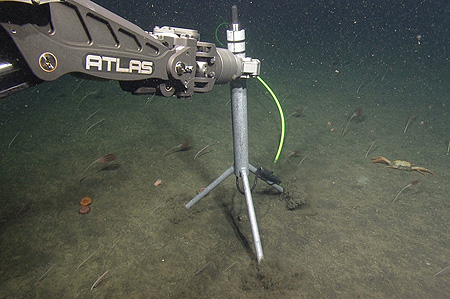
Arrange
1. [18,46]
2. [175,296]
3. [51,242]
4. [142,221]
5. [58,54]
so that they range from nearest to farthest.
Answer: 1. [18,46]
2. [58,54]
3. [175,296]
4. [51,242]
5. [142,221]

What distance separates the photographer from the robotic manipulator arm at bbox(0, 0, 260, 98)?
1.09m

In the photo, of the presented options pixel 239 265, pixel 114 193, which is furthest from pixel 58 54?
pixel 114 193

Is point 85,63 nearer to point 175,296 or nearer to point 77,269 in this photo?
point 175,296

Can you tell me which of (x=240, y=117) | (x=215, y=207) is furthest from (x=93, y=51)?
(x=215, y=207)

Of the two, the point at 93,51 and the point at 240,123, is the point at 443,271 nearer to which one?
the point at 240,123

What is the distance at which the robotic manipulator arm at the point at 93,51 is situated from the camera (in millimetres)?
1094

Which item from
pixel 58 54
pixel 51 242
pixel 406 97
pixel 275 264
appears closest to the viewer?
pixel 58 54

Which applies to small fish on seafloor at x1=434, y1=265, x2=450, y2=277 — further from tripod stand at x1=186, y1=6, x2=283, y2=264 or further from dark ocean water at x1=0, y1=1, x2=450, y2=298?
tripod stand at x1=186, y1=6, x2=283, y2=264

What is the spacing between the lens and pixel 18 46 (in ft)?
3.49

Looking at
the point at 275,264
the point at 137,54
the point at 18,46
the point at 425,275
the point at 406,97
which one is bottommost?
the point at 406,97

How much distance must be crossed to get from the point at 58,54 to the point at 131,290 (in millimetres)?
1781

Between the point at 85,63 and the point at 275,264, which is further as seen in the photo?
the point at 275,264

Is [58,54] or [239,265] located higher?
[58,54]

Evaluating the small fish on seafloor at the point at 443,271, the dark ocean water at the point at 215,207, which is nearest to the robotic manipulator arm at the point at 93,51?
the dark ocean water at the point at 215,207
